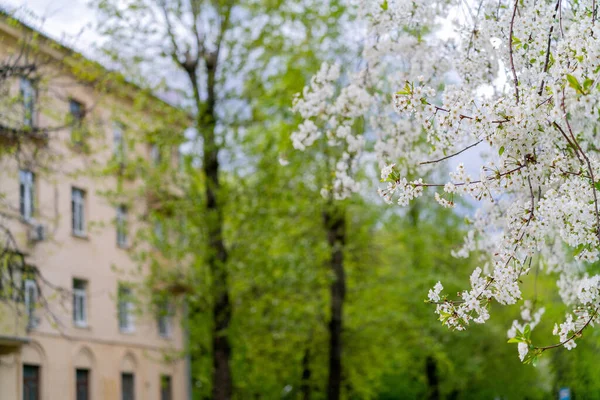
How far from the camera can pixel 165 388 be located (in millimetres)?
33938

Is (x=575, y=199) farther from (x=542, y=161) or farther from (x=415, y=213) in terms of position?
(x=415, y=213)

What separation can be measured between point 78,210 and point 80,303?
276 centimetres

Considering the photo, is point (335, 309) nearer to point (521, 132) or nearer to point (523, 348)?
point (521, 132)

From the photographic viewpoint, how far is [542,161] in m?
7.19

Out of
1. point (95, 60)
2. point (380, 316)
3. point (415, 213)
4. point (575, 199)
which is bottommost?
→ point (575, 199)

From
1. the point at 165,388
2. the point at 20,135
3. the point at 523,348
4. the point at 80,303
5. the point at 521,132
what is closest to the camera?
the point at 523,348

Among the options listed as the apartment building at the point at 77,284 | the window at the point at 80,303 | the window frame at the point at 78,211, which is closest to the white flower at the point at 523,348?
the apartment building at the point at 77,284

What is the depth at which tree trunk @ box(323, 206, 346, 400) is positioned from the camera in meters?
26.5

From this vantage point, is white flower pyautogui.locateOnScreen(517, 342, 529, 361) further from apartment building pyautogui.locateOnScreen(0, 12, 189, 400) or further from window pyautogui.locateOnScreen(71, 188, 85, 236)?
window pyautogui.locateOnScreen(71, 188, 85, 236)

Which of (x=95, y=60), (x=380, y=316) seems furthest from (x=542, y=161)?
(x=380, y=316)

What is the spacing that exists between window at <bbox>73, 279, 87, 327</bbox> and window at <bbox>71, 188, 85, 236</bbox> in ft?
4.79

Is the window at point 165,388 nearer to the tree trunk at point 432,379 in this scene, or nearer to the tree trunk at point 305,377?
the tree trunk at point 305,377

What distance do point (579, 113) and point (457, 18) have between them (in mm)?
1931

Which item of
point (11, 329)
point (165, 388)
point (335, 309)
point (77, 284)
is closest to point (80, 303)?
point (77, 284)
